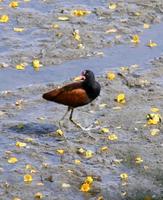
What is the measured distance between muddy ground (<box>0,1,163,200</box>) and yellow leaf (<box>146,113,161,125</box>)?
0.06 meters

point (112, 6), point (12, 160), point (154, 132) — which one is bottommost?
point (12, 160)

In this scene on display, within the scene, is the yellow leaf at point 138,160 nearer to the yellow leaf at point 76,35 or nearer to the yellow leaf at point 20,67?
the yellow leaf at point 20,67

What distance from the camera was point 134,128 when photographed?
450 inches

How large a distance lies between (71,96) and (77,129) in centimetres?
60

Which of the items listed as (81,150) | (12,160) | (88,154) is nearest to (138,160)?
(88,154)

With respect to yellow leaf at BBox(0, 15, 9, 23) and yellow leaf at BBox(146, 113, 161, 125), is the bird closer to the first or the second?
yellow leaf at BBox(146, 113, 161, 125)

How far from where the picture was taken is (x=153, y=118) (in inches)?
454

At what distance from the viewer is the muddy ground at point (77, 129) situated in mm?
10008

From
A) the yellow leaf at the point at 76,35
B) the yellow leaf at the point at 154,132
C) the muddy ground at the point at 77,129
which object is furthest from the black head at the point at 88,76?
the yellow leaf at the point at 76,35

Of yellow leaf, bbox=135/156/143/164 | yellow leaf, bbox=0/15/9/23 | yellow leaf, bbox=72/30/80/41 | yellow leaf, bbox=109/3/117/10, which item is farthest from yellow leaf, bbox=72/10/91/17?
yellow leaf, bbox=135/156/143/164

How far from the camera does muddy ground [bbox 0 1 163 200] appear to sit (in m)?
10.0

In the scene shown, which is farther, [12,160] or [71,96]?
[71,96]

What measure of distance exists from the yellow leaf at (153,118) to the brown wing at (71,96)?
1.05 metres

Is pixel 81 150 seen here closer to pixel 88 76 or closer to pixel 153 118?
pixel 88 76
